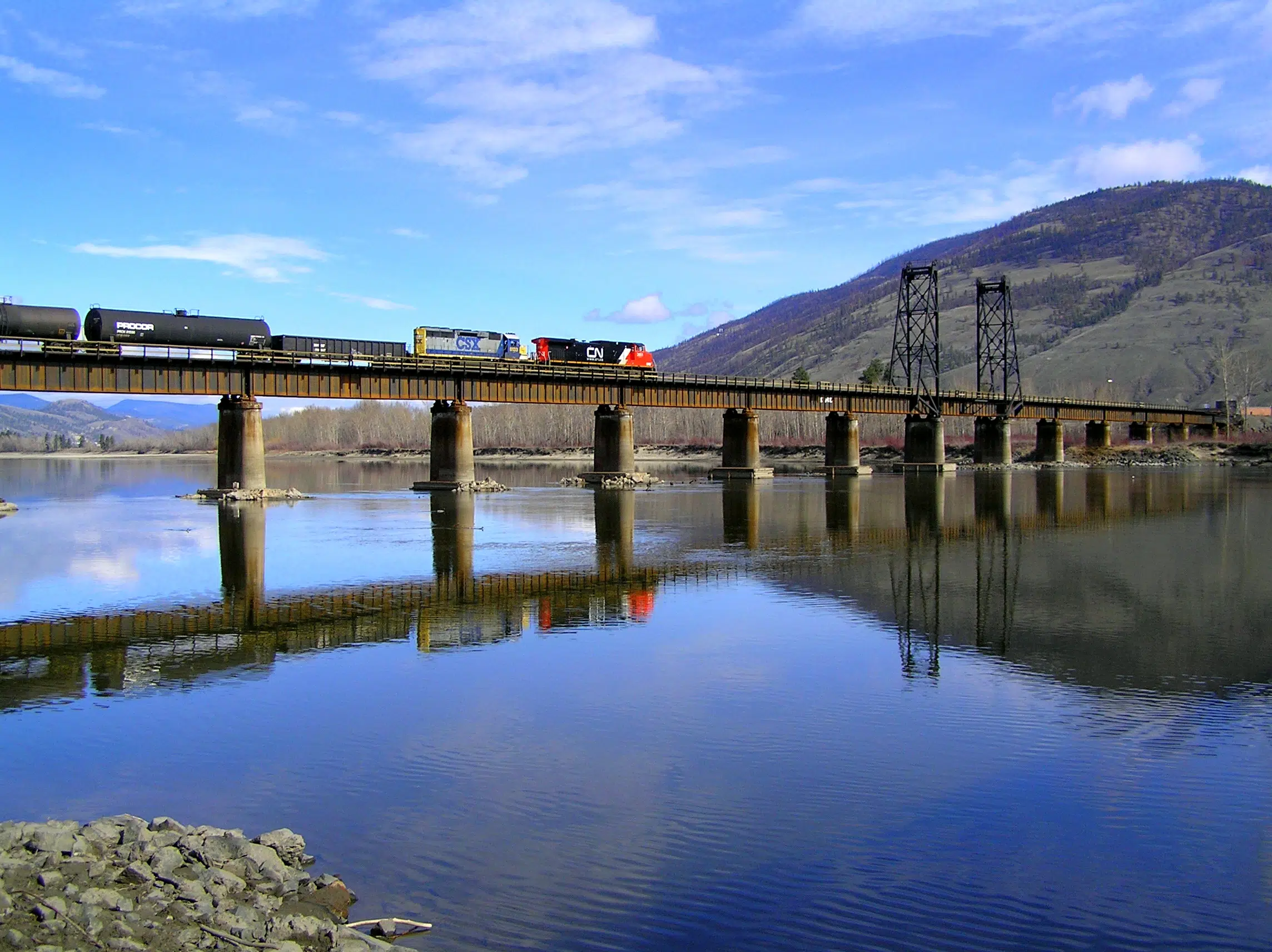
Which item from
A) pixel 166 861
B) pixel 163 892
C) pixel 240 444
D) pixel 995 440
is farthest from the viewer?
pixel 995 440

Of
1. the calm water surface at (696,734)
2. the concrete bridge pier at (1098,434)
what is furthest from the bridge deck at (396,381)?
the concrete bridge pier at (1098,434)

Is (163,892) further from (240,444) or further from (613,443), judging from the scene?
(613,443)

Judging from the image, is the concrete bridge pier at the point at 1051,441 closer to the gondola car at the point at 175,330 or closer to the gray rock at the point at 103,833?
the gondola car at the point at 175,330

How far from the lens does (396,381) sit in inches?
2872

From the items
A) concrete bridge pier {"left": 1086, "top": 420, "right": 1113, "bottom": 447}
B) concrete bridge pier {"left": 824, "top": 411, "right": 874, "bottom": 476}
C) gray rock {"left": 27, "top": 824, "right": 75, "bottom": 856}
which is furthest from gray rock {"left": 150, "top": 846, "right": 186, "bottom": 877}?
concrete bridge pier {"left": 1086, "top": 420, "right": 1113, "bottom": 447}

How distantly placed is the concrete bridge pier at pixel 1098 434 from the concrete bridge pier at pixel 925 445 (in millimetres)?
47281

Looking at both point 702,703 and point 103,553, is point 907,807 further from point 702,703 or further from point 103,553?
point 103,553

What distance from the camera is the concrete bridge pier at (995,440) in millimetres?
126625

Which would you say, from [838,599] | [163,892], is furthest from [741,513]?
[163,892]

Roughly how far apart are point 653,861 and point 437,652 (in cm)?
1099

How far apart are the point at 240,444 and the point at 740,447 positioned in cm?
4513

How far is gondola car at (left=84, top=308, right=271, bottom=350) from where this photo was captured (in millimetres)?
64062

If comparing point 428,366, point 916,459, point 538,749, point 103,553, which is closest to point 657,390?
point 428,366

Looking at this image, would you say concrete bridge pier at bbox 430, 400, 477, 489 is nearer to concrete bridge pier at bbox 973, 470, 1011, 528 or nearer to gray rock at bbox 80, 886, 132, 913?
concrete bridge pier at bbox 973, 470, 1011, 528
